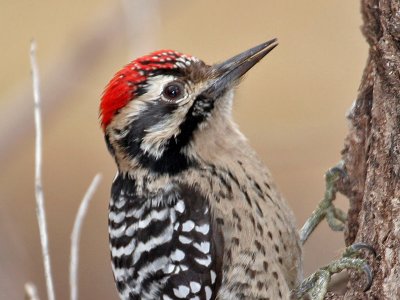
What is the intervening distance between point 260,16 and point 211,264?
12.8 feet

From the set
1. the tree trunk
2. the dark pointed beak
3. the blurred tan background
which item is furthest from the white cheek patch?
the blurred tan background

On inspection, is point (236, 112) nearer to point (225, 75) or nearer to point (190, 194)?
point (225, 75)

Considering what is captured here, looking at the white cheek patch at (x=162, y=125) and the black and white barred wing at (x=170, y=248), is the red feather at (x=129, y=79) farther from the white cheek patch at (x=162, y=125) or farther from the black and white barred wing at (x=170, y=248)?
the black and white barred wing at (x=170, y=248)

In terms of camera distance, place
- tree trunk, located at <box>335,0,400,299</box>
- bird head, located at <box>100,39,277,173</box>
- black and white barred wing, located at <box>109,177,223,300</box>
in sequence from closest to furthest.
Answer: tree trunk, located at <box>335,0,400,299</box>
black and white barred wing, located at <box>109,177,223,300</box>
bird head, located at <box>100,39,277,173</box>

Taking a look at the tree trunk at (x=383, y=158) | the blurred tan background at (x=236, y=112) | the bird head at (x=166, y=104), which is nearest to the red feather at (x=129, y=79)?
the bird head at (x=166, y=104)

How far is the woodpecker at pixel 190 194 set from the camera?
4492 millimetres

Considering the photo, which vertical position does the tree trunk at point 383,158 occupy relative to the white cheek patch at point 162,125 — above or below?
below

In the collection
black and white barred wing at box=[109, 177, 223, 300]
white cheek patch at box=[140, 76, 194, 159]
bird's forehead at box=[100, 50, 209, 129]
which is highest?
bird's forehead at box=[100, 50, 209, 129]

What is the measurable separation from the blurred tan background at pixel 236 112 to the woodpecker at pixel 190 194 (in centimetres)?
154

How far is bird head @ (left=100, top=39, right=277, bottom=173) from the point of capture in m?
4.61

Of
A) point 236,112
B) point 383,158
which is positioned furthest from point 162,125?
point 236,112

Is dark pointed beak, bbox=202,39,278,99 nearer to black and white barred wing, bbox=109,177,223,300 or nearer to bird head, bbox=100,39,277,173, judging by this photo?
bird head, bbox=100,39,277,173

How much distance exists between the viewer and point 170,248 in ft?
14.8

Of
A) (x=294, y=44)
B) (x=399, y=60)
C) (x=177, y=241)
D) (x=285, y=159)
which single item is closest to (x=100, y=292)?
(x=285, y=159)
